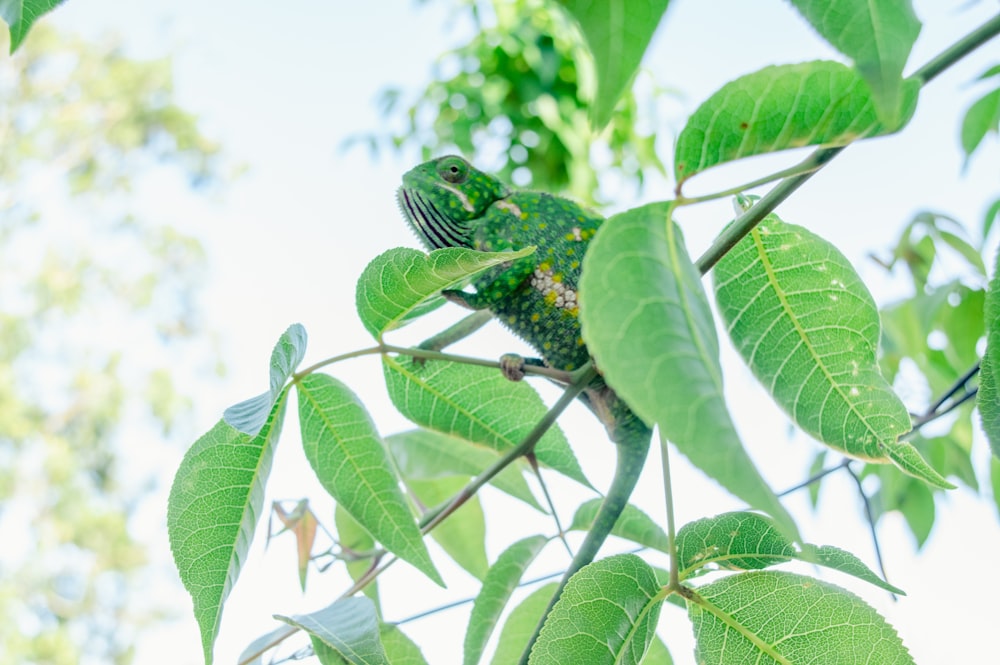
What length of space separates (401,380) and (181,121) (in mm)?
12840

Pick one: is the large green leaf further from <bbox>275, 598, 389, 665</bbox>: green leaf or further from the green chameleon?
<bbox>275, 598, 389, 665</bbox>: green leaf

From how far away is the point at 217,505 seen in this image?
0.58 m

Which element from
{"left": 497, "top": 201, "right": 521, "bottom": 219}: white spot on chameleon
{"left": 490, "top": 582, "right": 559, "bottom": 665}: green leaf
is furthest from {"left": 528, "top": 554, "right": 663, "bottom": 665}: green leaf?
Answer: {"left": 497, "top": 201, "right": 521, "bottom": 219}: white spot on chameleon

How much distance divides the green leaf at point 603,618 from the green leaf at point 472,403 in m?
0.24

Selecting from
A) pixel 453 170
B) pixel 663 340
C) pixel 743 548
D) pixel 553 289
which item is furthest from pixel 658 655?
pixel 453 170

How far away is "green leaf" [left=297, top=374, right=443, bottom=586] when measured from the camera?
25.2 inches

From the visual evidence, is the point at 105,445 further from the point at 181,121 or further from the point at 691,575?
the point at 691,575

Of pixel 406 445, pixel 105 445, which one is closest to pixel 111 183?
pixel 105 445

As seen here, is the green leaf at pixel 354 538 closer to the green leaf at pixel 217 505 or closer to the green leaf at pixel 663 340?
the green leaf at pixel 217 505

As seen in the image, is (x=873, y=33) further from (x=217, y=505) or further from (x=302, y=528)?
(x=302, y=528)

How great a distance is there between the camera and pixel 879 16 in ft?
0.99

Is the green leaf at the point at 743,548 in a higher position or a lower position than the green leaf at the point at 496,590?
lower

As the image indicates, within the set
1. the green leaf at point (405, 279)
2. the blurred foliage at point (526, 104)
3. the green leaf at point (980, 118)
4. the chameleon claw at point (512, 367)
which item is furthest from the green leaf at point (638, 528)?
the blurred foliage at point (526, 104)

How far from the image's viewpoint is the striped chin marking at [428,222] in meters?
0.98
